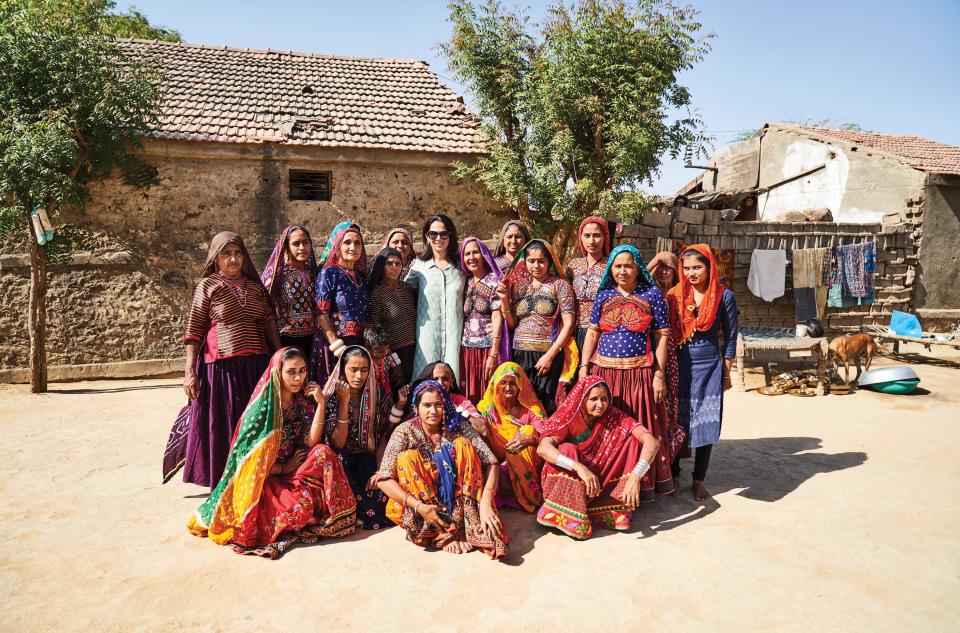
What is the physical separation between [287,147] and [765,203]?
443 inches

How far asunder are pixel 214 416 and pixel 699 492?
10.1ft

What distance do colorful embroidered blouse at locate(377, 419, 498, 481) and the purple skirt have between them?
1067 mm

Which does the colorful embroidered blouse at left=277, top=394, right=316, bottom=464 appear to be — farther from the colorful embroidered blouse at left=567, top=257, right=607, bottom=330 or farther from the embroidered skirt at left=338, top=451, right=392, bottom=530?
the colorful embroidered blouse at left=567, top=257, right=607, bottom=330

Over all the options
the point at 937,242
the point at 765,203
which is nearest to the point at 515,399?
the point at 937,242

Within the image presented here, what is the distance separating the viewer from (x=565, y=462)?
11.0 feet

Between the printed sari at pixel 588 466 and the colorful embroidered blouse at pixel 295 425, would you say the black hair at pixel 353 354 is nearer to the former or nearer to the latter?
the colorful embroidered blouse at pixel 295 425

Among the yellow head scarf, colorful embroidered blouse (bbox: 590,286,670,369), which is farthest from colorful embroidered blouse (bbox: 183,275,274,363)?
colorful embroidered blouse (bbox: 590,286,670,369)

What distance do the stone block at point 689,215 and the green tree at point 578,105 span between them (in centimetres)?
72

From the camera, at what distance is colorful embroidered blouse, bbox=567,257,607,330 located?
4.09 meters

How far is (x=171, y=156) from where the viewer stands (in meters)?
7.80

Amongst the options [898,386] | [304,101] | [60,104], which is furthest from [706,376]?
[304,101]

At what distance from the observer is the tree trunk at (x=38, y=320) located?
7055mm

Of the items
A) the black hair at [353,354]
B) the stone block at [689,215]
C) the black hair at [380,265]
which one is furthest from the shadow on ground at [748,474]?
the stone block at [689,215]

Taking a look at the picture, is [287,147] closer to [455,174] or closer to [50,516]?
[455,174]
